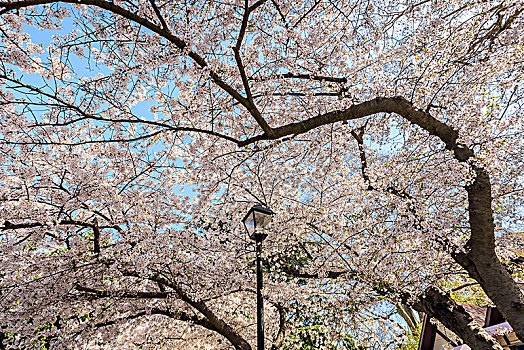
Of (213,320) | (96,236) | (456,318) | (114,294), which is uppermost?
(96,236)

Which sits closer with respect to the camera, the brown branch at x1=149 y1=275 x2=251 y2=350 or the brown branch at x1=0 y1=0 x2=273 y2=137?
the brown branch at x1=0 y1=0 x2=273 y2=137

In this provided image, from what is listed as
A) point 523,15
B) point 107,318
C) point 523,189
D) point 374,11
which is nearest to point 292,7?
point 374,11

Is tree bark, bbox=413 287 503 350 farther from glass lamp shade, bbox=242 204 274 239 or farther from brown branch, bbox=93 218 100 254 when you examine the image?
brown branch, bbox=93 218 100 254

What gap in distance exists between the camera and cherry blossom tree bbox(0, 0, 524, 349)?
4.27 meters

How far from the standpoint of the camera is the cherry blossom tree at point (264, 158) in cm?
427

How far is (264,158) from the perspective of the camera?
6.72 m

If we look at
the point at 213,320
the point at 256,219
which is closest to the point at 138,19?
the point at 256,219

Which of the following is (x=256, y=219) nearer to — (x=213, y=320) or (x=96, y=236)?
(x=96, y=236)

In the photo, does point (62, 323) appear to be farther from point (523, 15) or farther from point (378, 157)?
point (523, 15)

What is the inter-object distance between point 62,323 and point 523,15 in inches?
385

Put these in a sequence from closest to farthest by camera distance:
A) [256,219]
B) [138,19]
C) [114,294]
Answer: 1. [138,19]
2. [256,219]
3. [114,294]

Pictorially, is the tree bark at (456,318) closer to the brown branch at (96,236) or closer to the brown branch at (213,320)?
the brown branch at (213,320)

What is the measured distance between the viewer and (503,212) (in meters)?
6.65

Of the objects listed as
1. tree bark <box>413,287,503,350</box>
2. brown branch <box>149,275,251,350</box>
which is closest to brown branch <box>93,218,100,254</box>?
brown branch <box>149,275,251,350</box>
